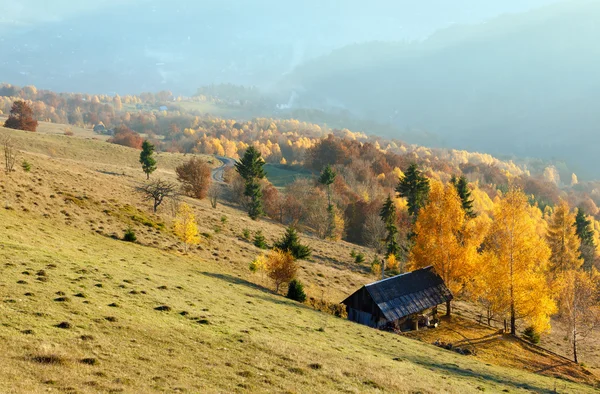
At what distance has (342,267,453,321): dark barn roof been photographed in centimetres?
4219

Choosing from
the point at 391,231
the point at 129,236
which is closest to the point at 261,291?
the point at 129,236

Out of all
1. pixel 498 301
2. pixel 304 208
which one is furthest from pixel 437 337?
pixel 304 208

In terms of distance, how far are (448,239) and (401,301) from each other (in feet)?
34.3

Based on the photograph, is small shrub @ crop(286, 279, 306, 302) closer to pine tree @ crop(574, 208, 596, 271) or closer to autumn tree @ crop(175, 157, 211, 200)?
autumn tree @ crop(175, 157, 211, 200)

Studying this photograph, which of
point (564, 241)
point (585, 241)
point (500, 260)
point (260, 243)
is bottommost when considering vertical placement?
point (260, 243)

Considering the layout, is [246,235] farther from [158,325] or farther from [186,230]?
[158,325]

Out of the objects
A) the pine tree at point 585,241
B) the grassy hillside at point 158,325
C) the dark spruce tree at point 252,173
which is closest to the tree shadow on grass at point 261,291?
the grassy hillside at point 158,325

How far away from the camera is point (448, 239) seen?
158 ft

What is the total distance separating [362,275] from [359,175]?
82385 mm

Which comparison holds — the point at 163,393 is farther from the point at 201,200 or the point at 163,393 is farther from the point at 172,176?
the point at 172,176

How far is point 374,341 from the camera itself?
31.6 m

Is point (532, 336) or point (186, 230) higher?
point (186, 230)

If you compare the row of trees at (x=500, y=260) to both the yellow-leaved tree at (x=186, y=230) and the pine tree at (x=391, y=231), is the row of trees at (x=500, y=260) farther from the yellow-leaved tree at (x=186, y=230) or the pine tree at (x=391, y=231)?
the yellow-leaved tree at (x=186, y=230)

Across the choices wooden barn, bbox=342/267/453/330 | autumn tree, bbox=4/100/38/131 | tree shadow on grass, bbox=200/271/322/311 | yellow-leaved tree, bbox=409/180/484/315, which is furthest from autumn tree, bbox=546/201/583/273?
autumn tree, bbox=4/100/38/131
